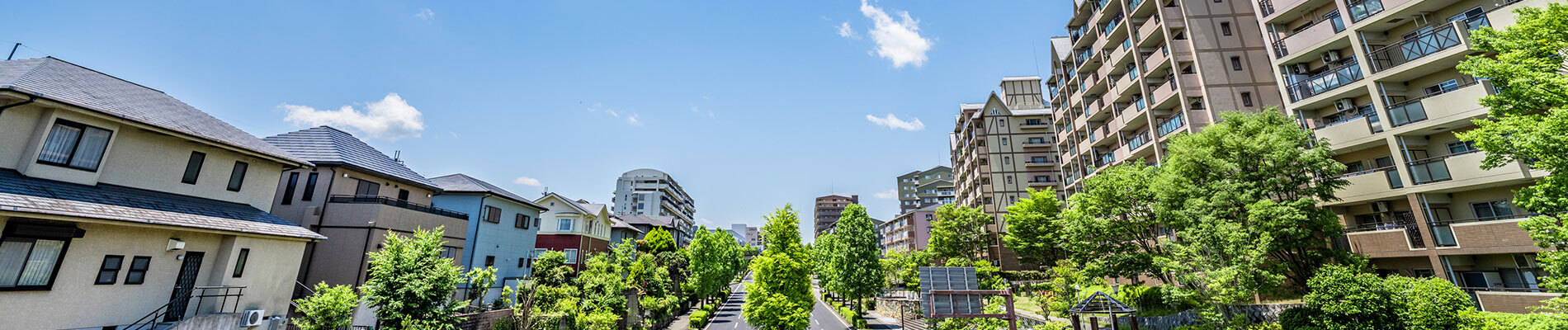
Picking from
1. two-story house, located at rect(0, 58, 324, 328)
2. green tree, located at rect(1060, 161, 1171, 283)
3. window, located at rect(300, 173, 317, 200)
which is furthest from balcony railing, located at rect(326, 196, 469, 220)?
green tree, located at rect(1060, 161, 1171, 283)

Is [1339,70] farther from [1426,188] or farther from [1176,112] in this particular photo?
[1176,112]

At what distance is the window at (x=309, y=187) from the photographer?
19.5 meters

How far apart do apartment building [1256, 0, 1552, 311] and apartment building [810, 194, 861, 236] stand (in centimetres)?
12532

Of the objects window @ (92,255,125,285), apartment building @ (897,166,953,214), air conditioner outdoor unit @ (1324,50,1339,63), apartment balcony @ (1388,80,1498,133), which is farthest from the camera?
apartment building @ (897,166,953,214)

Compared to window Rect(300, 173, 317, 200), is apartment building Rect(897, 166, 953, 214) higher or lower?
higher

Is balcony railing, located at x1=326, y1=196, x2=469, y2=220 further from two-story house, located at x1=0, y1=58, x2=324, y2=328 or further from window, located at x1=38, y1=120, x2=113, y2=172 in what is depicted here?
window, located at x1=38, y1=120, x2=113, y2=172

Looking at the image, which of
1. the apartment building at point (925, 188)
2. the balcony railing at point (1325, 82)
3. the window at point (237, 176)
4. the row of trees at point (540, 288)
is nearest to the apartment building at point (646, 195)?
the row of trees at point (540, 288)

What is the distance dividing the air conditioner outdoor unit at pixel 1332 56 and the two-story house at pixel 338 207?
125ft

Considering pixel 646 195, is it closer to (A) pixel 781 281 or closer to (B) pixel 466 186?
(B) pixel 466 186

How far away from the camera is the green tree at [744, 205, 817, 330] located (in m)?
20.4

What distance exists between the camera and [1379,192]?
65.5 ft

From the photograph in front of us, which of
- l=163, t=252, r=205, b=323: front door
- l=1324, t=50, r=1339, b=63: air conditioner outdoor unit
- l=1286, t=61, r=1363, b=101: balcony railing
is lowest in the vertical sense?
l=163, t=252, r=205, b=323: front door

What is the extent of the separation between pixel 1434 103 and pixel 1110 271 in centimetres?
1321

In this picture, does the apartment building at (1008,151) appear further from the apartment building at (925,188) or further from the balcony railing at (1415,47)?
the apartment building at (925,188)
